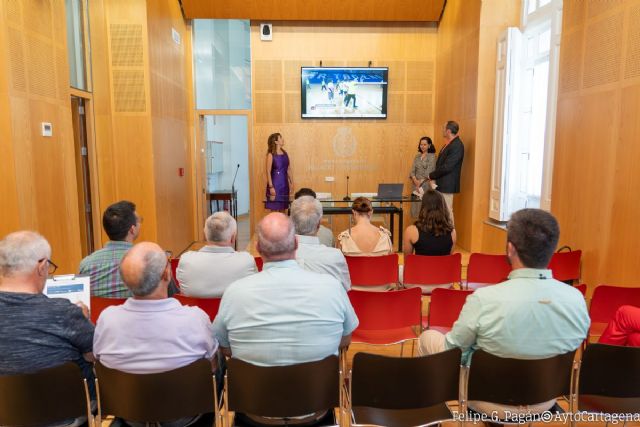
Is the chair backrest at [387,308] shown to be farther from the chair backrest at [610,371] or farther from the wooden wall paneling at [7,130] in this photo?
the wooden wall paneling at [7,130]

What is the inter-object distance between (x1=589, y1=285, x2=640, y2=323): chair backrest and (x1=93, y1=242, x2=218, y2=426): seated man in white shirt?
236cm

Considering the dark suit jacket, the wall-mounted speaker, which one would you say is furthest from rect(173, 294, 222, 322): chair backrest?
the wall-mounted speaker

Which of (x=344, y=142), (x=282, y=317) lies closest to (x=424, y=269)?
(x=282, y=317)

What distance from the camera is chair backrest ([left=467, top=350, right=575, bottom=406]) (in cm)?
189

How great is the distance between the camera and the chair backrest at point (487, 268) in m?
3.79

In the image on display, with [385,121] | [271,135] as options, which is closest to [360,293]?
[271,135]

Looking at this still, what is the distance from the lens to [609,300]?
2.87 metres

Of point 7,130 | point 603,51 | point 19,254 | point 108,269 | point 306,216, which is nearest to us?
point 19,254

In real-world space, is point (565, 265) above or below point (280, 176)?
below

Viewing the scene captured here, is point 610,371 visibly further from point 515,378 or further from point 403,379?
point 403,379

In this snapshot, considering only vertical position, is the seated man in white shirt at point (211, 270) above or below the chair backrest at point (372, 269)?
above

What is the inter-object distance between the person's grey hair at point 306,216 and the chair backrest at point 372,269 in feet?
2.08

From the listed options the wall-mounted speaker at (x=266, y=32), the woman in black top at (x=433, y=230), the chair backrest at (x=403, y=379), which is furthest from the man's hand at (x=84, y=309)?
the wall-mounted speaker at (x=266, y=32)

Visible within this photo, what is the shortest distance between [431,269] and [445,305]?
2.64ft
